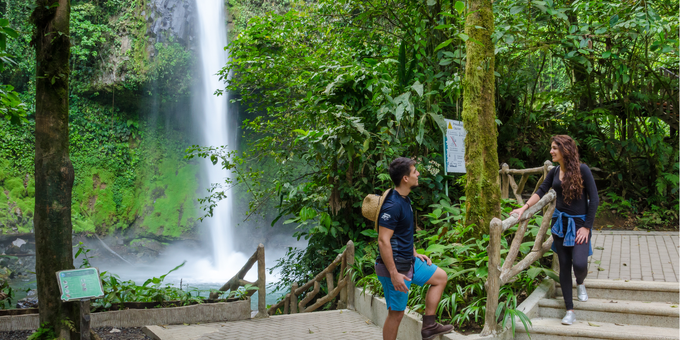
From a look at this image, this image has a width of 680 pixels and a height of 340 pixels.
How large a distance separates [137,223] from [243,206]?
500 centimetres

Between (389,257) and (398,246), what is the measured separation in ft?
0.54

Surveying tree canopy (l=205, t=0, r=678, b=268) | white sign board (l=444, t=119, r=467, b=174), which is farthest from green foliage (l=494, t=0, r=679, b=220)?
white sign board (l=444, t=119, r=467, b=174)

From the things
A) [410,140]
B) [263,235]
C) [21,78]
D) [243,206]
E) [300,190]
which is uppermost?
[21,78]

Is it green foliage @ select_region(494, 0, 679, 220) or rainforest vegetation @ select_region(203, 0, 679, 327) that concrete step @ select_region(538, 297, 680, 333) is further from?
green foliage @ select_region(494, 0, 679, 220)

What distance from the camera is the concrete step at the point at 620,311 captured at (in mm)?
3690

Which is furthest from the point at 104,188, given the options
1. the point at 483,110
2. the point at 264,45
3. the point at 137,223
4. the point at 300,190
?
the point at 483,110

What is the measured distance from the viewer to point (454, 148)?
5.69m

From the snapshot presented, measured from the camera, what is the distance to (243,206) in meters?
22.3

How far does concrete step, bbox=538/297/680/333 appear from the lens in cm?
369

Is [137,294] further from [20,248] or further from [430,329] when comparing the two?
[20,248]

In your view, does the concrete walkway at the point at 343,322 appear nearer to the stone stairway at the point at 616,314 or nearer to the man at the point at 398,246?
the stone stairway at the point at 616,314

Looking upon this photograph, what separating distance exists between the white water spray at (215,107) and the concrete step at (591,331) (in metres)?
17.4

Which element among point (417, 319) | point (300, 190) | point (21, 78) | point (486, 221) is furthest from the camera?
point (21, 78)

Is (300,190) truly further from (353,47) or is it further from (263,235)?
(263,235)
